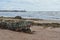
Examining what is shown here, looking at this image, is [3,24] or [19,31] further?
[3,24]

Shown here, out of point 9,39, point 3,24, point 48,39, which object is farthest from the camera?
point 3,24

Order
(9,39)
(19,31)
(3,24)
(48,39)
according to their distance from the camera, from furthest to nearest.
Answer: (3,24) < (19,31) < (48,39) < (9,39)

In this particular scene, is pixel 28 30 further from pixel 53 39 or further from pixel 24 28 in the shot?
pixel 53 39

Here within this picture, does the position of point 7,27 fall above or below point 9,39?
below

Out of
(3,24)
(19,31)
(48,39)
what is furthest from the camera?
(3,24)

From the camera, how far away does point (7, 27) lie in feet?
48.6

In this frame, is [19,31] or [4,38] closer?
[4,38]

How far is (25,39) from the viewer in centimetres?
1112

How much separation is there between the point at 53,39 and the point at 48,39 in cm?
32

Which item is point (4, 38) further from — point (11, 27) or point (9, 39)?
point (11, 27)

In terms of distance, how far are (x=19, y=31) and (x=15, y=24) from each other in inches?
31.5

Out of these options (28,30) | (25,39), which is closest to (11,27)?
(28,30)

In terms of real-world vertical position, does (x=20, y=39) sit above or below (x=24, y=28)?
above

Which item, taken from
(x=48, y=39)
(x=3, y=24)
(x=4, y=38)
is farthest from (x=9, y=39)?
(x=3, y=24)
